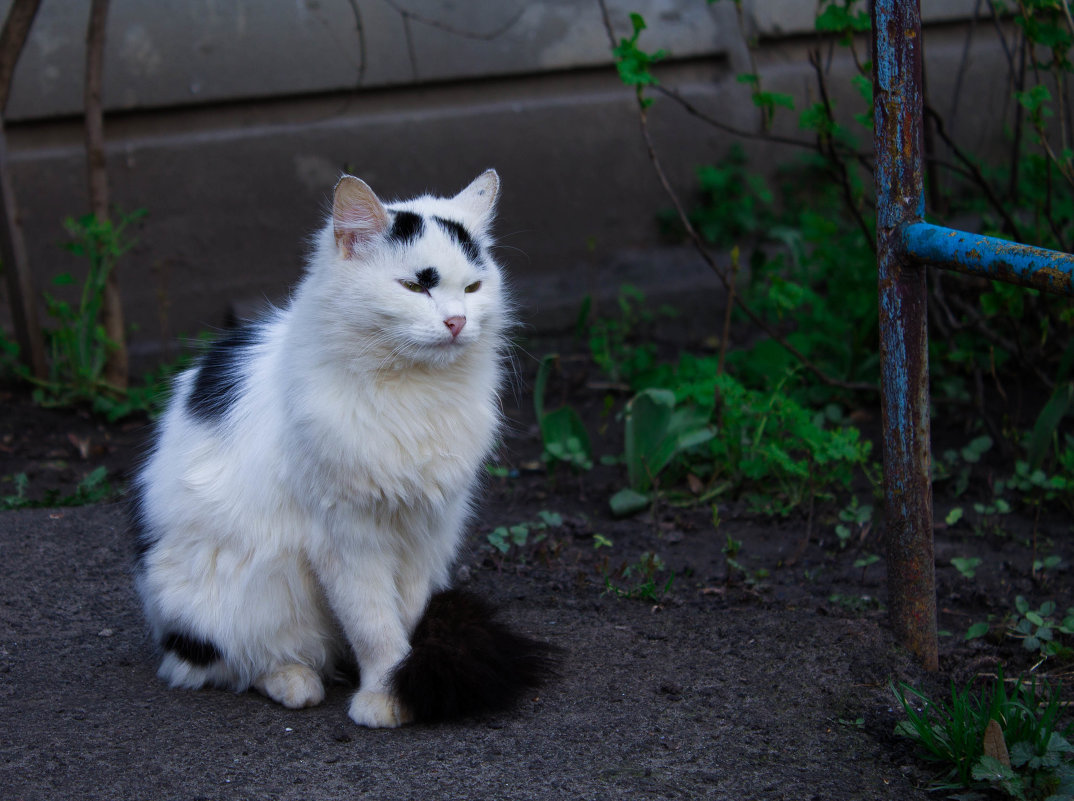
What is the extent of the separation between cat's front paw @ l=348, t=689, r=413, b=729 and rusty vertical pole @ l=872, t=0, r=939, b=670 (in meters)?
1.14

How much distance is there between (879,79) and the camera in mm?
2131

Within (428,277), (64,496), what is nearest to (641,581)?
(428,277)

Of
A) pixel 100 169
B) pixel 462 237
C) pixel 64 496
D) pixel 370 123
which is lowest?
pixel 64 496

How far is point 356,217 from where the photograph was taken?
2.09m

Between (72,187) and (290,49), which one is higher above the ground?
(290,49)

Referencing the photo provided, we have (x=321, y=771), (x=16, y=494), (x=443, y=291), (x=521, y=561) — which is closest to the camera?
(x=321, y=771)

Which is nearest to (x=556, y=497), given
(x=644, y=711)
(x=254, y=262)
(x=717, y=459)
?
(x=717, y=459)

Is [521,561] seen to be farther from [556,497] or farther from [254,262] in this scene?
[254,262]

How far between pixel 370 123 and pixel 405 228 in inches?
121

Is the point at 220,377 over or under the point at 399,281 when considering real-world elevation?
under

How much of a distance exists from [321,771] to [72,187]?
366 cm

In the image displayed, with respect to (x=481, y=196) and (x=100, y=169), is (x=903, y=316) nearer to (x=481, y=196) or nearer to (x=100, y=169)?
(x=481, y=196)

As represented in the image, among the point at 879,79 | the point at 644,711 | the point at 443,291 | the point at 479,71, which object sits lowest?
the point at 644,711

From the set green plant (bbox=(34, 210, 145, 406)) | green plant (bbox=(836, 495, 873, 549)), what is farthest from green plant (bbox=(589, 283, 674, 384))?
green plant (bbox=(34, 210, 145, 406))
